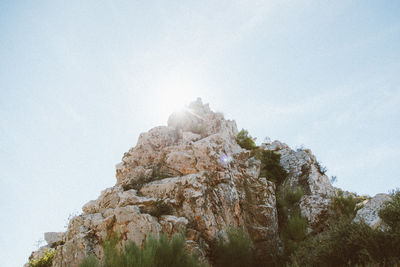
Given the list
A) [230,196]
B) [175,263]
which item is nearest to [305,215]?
[230,196]

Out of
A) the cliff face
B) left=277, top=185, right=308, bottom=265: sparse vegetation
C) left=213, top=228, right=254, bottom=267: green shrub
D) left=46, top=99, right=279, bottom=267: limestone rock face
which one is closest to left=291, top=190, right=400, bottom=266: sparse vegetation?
left=213, top=228, right=254, bottom=267: green shrub

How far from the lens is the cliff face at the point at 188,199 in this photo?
10.6 m

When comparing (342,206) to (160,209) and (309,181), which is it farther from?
(160,209)

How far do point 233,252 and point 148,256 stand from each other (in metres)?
4.49

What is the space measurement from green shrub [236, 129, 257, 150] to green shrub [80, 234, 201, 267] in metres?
16.9

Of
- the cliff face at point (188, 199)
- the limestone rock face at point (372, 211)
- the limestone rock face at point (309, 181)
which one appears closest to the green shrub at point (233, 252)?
the cliff face at point (188, 199)

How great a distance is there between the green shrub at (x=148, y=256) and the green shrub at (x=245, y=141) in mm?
16875

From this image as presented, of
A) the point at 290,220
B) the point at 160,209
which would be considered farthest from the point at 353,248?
the point at 160,209

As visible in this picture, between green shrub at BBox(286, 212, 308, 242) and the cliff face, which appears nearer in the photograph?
the cliff face

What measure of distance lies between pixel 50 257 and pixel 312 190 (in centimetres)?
1686

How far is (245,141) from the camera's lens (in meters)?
24.7

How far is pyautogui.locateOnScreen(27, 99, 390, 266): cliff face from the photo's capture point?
1060 centimetres

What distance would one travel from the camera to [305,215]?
1548 centimetres

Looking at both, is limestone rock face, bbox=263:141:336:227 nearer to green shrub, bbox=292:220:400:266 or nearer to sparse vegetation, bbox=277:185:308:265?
sparse vegetation, bbox=277:185:308:265
